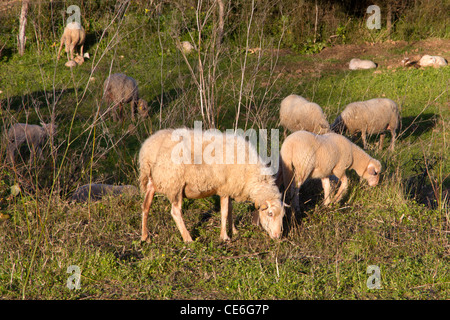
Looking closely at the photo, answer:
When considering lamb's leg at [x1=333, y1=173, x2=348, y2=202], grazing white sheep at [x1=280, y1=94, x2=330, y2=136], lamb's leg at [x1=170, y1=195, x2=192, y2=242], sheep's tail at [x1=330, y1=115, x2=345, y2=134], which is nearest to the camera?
lamb's leg at [x1=170, y1=195, x2=192, y2=242]

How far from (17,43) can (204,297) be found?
11.5m

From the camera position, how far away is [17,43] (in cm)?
1315

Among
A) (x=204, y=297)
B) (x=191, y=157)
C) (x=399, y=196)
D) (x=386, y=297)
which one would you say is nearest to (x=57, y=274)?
(x=204, y=297)

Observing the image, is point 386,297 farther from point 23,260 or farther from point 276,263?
point 23,260

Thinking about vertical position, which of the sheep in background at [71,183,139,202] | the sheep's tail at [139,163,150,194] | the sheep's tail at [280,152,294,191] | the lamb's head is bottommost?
the sheep in background at [71,183,139,202]

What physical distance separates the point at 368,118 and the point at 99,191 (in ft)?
16.3

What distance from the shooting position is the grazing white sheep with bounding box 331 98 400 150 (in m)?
8.74

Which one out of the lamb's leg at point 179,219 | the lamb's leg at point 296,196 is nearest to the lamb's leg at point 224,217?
the lamb's leg at point 179,219

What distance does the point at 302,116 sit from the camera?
8.76 m

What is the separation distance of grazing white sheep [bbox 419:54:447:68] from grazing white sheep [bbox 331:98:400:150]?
4722 millimetres

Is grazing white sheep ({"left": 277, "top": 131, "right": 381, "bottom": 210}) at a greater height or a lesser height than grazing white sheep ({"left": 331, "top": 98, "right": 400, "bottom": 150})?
greater

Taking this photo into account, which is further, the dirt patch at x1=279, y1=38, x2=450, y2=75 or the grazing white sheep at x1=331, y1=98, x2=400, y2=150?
the dirt patch at x1=279, y1=38, x2=450, y2=75

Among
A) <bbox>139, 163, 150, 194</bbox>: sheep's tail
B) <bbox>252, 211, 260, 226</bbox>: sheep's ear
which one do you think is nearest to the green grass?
<bbox>252, 211, 260, 226</bbox>: sheep's ear

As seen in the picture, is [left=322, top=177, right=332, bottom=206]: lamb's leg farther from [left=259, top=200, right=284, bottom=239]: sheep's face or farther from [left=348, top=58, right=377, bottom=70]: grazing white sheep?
[left=348, top=58, right=377, bottom=70]: grazing white sheep
